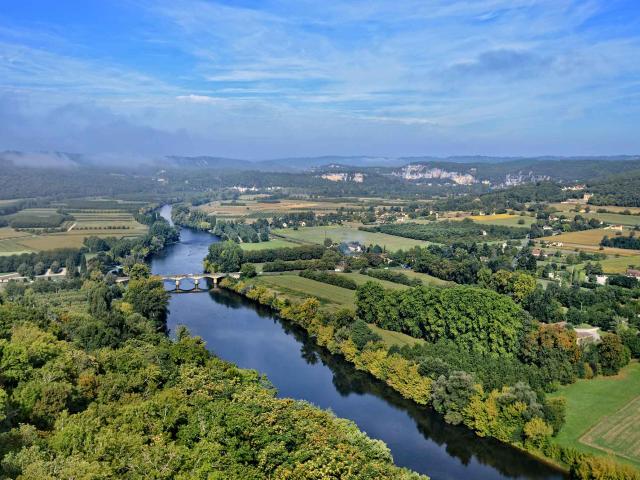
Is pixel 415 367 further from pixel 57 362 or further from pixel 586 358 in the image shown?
pixel 57 362

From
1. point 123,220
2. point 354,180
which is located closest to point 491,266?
point 123,220

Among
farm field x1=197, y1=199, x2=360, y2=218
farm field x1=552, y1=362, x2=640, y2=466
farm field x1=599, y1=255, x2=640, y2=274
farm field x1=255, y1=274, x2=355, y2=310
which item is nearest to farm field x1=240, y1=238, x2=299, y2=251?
farm field x1=255, y1=274, x2=355, y2=310

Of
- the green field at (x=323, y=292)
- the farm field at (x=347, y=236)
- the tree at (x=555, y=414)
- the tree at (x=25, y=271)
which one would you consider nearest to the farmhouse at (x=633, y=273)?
the green field at (x=323, y=292)

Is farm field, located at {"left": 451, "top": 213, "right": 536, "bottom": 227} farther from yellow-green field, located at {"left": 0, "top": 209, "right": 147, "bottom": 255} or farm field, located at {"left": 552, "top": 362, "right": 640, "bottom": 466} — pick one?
farm field, located at {"left": 552, "top": 362, "right": 640, "bottom": 466}

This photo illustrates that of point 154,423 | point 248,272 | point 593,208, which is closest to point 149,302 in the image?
point 248,272

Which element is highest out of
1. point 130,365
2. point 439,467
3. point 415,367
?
point 130,365

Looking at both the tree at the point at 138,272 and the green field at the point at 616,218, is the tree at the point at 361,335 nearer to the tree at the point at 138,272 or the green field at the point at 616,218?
the tree at the point at 138,272
